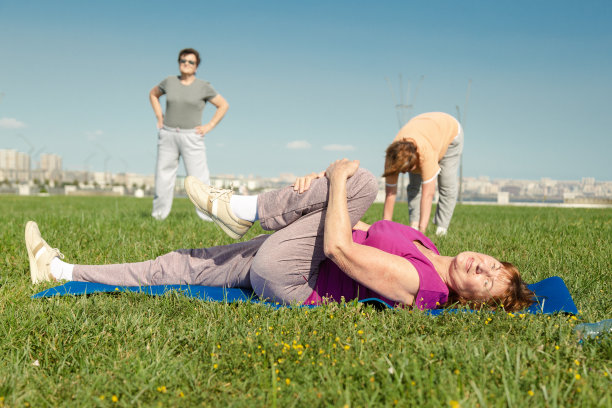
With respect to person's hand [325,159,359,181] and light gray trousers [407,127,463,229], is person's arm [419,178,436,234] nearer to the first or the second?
light gray trousers [407,127,463,229]

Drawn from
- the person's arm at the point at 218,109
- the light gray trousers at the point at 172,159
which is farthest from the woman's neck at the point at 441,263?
the person's arm at the point at 218,109

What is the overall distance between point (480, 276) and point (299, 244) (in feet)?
3.46

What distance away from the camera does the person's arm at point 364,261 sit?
7.46 feet

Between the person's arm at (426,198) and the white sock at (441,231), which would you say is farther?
the white sock at (441,231)

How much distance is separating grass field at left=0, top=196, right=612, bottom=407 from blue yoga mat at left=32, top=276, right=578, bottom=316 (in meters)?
0.09

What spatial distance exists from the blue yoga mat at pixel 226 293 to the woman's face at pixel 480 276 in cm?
19

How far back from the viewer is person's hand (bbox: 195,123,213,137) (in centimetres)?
666

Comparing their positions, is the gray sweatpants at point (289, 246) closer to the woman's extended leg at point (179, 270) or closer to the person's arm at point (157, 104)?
the woman's extended leg at point (179, 270)

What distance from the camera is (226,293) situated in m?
2.67

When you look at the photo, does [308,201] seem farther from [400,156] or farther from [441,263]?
[400,156]

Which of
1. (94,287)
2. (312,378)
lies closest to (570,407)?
(312,378)

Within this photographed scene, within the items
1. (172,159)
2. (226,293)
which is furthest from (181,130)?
(226,293)

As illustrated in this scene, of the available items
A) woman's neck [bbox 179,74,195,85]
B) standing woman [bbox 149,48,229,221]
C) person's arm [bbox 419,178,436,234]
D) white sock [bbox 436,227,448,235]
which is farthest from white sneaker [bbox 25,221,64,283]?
white sock [bbox 436,227,448,235]

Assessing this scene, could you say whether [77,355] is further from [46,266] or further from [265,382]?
[46,266]
